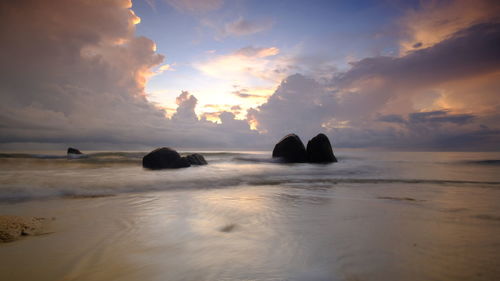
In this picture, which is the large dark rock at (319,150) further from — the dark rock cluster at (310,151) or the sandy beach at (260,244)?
the sandy beach at (260,244)

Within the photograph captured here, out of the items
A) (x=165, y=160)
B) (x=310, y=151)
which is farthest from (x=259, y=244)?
(x=310, y=151)

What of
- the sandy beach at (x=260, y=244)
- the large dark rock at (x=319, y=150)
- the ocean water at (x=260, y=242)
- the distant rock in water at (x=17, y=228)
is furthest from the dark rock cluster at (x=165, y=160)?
the large dark rock at (x=319, y=150)

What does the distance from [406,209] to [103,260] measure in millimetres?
5371

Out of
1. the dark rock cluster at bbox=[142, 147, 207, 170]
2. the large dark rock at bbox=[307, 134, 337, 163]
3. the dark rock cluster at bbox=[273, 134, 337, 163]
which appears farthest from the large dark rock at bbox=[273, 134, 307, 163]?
the dark rock cluster at bbox=[142, 147, 207, 170]

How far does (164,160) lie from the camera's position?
15.3 metres

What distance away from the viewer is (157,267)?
2.13 m

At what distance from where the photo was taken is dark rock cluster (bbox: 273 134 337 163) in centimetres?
2119

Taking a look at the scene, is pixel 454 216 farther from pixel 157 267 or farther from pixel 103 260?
A: pixel 103 260

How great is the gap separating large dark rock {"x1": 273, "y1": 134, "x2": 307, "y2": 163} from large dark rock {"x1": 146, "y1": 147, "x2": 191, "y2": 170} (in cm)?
1055

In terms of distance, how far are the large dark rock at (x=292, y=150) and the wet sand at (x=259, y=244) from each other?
16.6m

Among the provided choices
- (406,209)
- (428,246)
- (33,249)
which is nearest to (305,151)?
(406,209)

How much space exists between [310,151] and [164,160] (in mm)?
13651

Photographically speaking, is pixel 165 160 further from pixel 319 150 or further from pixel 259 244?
pixel 319 150

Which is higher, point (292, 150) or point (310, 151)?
point (292, 150)
